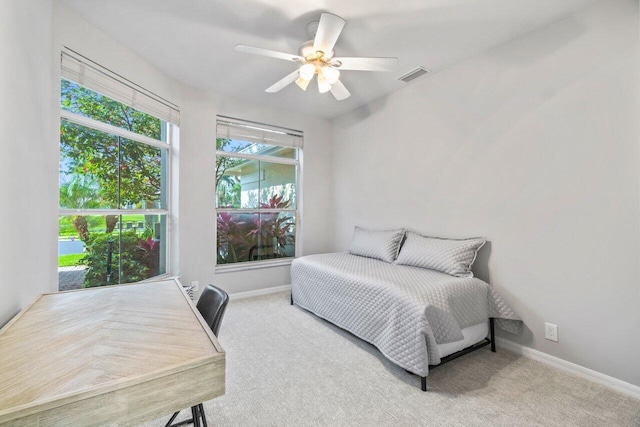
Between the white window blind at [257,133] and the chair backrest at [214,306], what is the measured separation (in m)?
2.47

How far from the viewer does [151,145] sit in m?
2.95

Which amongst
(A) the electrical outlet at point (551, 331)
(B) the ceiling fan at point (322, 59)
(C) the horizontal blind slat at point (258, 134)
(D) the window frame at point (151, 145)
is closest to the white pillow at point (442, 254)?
(A) the electrical outlet at point (551, 331)

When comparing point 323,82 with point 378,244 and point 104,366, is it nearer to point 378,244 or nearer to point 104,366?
point 378,244

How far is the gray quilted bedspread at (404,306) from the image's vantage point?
185 cm

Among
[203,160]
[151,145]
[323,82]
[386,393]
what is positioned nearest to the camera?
[386,393]

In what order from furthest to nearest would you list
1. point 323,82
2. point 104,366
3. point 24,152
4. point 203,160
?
point 203,160, point 323,82, point 24,152, point 104,366

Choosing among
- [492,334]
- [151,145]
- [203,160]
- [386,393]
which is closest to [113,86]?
[151,145]

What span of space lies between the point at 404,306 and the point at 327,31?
1884 millimetres

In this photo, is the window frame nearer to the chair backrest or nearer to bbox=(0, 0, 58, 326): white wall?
bbox=(0, 0, 58, 326): white wall

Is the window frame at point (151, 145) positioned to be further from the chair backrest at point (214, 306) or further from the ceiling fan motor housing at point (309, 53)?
the ceiling fan motor housing at point (309, 53)

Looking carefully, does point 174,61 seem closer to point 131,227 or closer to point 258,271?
point 131,227

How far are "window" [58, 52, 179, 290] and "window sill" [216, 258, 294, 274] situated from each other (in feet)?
2.16

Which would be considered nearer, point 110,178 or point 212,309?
point 212,309

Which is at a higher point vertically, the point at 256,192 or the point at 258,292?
the point at 256,192
